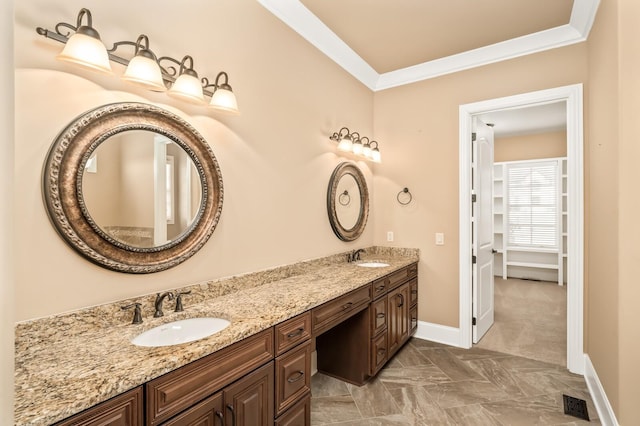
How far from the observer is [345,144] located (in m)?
3.00

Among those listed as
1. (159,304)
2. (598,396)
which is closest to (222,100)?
(159,304)

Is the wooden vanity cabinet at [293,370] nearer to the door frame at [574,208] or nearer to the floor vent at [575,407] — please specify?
the floor vent at [575,407]

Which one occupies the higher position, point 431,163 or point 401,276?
point 431,163

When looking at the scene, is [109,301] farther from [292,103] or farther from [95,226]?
[292,103]

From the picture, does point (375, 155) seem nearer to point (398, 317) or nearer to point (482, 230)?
point (482, 230)

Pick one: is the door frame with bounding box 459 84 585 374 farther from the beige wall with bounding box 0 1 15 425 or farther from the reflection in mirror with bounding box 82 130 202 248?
the beige wall with bounding box 0 1 15 425

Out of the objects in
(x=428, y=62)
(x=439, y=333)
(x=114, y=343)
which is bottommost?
(x=439, y=333)

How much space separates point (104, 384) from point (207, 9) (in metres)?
1.94

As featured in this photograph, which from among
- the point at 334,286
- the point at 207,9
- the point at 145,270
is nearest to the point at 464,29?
the point at 207,9

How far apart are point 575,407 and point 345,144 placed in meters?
2.67

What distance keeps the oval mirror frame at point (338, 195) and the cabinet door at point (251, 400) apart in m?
1.67

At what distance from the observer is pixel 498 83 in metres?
3.12

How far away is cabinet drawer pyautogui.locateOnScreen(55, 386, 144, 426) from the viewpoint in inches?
34.9

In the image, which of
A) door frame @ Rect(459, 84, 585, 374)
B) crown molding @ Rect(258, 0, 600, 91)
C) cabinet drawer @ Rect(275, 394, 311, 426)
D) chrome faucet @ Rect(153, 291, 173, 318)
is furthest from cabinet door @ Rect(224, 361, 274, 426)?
door frame @ Rect(459, 84, 585, 374)
